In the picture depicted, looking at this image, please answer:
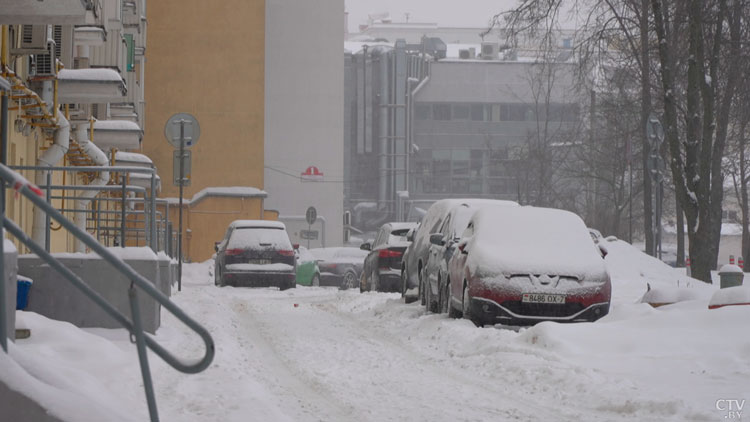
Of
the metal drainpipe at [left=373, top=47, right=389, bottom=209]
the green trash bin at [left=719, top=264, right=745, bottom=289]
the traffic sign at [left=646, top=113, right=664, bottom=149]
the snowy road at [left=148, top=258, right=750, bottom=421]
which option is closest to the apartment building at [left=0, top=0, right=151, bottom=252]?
the snowy road at [left=148, top=258, right=750, bottom=421]

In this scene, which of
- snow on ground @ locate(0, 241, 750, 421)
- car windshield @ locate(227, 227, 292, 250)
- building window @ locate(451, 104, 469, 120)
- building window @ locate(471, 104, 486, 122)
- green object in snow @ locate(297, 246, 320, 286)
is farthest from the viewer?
building window @ locate(471, 104, 486, 122)

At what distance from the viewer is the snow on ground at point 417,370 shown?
812 cm

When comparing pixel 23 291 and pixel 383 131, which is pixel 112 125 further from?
pixel 383 131

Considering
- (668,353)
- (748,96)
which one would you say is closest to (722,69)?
(748,96)

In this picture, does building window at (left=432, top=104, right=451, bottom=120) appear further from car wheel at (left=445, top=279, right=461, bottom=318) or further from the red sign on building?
car wheel at (left=445, top=279, right=461, bottom=318)

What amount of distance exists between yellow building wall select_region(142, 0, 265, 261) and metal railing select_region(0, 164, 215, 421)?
4746 cm

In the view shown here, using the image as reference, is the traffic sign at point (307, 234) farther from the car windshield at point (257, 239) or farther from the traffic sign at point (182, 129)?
the traffic sign at point (182, 129)

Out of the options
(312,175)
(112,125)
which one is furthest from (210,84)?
(112,125)

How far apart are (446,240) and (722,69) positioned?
1308 centimetres

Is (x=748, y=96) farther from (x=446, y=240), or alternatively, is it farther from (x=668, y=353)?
(x=668, y=353)

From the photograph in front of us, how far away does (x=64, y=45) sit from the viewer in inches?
885

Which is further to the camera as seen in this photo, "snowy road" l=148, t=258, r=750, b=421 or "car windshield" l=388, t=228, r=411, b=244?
"car windshield" l=388, t=228, r=411, b=244

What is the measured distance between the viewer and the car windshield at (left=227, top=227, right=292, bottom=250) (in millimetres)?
29516

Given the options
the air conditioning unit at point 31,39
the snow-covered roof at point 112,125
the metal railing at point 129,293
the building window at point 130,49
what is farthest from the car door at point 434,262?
the building window at point 130,49
